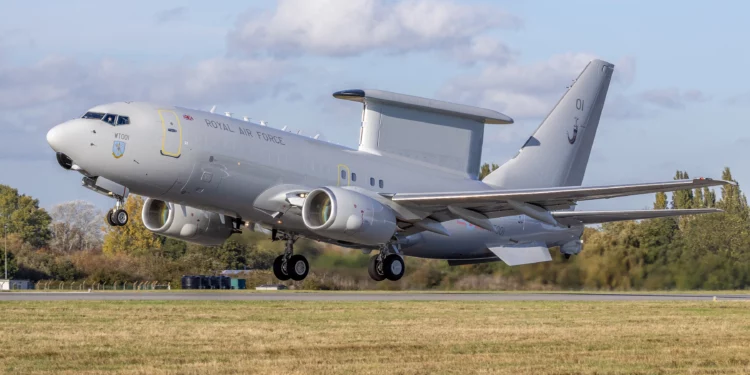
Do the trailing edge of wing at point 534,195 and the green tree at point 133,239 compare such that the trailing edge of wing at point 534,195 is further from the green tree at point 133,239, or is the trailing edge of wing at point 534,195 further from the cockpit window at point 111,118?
the green tree at point 133,239

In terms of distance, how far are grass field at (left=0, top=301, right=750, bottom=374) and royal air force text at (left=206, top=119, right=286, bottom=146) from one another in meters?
5.05

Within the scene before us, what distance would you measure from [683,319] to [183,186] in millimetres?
14376

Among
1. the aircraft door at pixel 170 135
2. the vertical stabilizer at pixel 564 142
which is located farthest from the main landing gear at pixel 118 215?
the vertical stabilizer at pixel 564 142

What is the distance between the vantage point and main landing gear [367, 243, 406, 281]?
34844 mm

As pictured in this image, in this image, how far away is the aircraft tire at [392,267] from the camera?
34.8m

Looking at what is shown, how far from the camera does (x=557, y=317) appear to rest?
3142 cm

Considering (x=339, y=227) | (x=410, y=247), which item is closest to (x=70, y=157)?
(x=339, y=227)

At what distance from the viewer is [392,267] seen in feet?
114

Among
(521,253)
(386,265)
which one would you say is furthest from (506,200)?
(521,253)

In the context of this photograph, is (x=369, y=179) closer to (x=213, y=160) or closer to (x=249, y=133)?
(x=249, y=133)

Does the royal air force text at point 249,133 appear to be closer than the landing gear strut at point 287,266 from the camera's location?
Yes

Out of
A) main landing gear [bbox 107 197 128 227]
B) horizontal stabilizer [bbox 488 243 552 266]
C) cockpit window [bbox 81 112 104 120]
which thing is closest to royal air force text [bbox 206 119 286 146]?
cockpit window [bbox 81 112 104 120]

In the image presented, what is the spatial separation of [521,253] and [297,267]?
28.7ft

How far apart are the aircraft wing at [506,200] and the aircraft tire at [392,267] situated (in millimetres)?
1804
